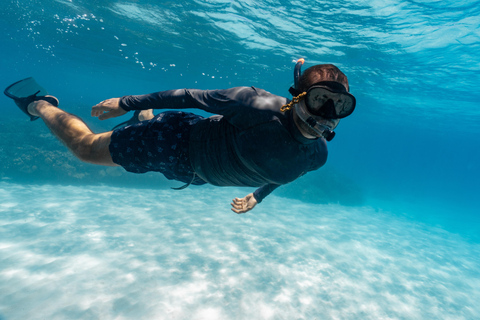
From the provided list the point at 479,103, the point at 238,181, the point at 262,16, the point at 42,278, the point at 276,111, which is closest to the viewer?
the point at 276,111

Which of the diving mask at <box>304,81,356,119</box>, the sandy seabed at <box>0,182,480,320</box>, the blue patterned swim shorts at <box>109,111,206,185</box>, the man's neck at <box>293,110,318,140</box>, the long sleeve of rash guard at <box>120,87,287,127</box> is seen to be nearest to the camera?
the diving mask at <box>304,81,356,119</box>

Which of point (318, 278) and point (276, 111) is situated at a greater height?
point (276, 111)

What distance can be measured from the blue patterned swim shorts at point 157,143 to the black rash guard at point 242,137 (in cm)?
13

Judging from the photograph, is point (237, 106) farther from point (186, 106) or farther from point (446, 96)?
point (446, 96)

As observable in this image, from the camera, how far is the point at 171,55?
23.7 meters

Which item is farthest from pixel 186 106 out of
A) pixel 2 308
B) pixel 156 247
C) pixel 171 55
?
pixel 171 55

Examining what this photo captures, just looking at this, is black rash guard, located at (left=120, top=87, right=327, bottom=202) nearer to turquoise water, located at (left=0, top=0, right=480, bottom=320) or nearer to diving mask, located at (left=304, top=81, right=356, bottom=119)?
diving mask, located at (left=304, top=81, right=356, bottom=119)

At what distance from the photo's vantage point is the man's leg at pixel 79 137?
2502 mm

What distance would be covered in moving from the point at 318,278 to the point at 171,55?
23.5 metres

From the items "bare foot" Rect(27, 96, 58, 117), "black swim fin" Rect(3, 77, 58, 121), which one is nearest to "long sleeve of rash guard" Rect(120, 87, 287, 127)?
"bare foot" Rect(27, 96, 58, 117)

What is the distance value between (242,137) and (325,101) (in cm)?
68

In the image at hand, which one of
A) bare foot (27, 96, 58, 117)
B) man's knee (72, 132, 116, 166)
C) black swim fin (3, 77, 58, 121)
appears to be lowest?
man's knee (72, 132, 116, 166)

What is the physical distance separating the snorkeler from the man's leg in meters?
0.01

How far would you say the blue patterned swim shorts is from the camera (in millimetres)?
2396
